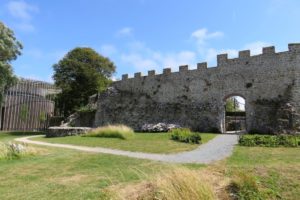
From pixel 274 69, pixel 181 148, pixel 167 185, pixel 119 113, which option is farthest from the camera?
pixel 119 113

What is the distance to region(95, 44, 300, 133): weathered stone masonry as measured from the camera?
18891 mm

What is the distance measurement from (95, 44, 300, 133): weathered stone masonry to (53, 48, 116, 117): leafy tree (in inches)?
167

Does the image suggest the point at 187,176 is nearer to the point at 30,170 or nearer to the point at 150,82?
the point at 30,170

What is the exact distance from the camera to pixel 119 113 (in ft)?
91.5

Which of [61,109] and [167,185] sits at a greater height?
[61,109]

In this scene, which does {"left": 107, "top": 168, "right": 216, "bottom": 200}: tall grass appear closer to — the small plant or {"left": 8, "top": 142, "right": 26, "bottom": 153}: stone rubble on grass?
{"left": 8, "top": 142, "right": 26, "bottom": 153}: stone rubble on grass

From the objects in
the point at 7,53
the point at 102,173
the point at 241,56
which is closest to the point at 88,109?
the point at 7,53

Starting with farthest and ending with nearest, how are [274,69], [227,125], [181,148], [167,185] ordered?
[227,125]
[274,69]
[181,148]
[167,185]

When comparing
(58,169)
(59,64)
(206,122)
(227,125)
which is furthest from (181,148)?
(59,64)

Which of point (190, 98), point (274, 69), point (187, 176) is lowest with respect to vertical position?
point (187, 176)

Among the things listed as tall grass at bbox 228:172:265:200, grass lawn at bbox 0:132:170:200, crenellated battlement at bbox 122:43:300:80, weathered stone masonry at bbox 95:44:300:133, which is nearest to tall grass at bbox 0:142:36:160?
grass lawn at bbox 0:132:170:200

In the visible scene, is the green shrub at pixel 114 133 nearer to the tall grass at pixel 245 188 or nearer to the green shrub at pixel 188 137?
the green shrub at pixel 188 137

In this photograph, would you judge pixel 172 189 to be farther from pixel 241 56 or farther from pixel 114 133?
pixel 241 56

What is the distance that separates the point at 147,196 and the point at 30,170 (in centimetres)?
458
